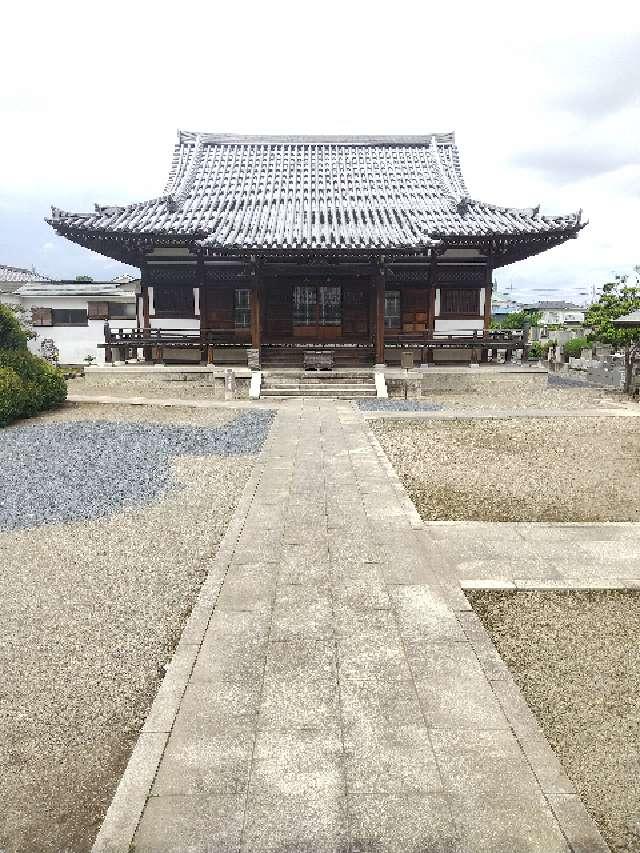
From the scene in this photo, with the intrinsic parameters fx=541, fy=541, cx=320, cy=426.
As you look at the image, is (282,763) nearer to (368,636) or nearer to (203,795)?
(203,795)

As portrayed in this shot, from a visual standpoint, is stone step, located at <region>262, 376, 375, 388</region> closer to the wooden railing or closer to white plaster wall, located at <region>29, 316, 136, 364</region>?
the wooden railing

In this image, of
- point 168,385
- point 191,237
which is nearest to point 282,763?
point 168,385

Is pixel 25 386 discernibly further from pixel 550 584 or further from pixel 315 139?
pixel 315 139

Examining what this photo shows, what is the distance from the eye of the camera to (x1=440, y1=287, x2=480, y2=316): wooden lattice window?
21016 mm

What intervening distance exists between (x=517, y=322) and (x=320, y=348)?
40.2 meters

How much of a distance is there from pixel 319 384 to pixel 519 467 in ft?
31.8

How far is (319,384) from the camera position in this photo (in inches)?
715

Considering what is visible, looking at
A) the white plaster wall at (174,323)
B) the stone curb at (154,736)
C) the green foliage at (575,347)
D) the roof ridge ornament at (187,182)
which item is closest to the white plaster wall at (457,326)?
the white plaster wall at (174,323)

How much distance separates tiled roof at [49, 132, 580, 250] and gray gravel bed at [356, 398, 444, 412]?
5.48 metres

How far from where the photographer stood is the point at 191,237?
18.9m

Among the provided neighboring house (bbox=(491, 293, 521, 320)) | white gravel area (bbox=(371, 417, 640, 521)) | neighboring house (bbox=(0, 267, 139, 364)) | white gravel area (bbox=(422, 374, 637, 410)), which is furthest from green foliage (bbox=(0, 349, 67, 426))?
neighboring house (bbox=(491, 293, 521, 320))

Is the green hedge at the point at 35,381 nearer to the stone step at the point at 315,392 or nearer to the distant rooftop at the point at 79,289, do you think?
the stone step at the point at 315,392

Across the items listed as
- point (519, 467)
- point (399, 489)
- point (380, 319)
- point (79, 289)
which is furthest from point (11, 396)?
point (79, 289)

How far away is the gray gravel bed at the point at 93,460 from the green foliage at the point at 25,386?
0.89m
